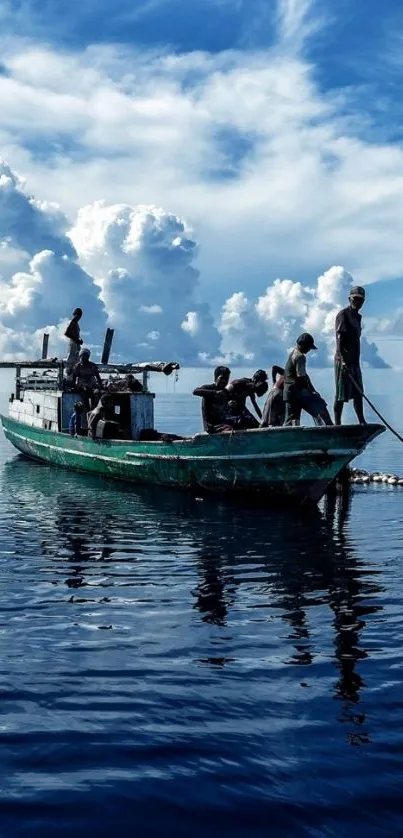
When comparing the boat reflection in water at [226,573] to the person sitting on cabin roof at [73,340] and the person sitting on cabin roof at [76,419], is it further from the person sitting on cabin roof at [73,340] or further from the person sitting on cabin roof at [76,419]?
the person sitting on cabin roof at [73,340]

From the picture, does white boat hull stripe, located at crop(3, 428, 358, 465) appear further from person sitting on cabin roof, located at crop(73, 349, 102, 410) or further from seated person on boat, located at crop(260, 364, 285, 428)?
person sitting on cabin roof, located at crop(73, 349, 102, 410)

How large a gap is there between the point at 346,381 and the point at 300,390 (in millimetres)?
1106

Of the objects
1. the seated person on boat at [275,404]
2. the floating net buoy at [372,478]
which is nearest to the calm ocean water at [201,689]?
the seated person on boat at [275,404]

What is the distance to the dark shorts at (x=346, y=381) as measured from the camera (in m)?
15.6

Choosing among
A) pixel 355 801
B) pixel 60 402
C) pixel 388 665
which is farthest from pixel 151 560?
pixel 60 402

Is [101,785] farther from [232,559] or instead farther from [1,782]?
[232,559]

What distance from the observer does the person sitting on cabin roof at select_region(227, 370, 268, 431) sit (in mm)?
18594

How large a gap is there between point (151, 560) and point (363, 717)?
6582 mm

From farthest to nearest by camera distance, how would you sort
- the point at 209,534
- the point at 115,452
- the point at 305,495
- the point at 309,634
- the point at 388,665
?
the point at 115,452
the point at 305,495
the point at 209,534
the point at 309,634
the point at 388,665

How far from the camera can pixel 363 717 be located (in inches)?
232

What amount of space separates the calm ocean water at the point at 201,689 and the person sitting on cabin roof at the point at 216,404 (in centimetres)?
534

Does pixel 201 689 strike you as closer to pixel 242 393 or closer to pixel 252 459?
pixel 252 459

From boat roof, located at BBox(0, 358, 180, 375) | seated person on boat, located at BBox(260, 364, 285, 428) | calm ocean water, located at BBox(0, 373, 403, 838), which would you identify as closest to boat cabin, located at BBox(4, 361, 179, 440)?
boat roof, located at BBox(0, 358, 180, 375)

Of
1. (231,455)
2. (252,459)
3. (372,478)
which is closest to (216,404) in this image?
(231,455)
